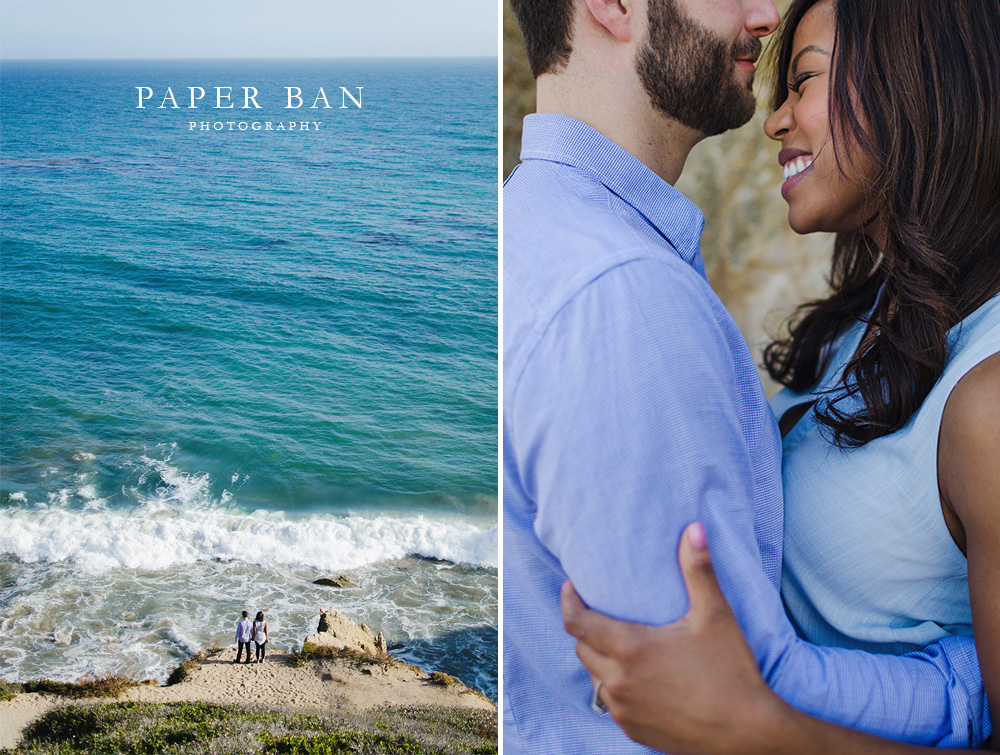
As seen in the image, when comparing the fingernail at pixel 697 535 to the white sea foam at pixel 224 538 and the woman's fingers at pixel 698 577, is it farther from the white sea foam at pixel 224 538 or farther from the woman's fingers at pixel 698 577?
Result: the white sea foam at pixel 224 538

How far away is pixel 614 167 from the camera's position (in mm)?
854

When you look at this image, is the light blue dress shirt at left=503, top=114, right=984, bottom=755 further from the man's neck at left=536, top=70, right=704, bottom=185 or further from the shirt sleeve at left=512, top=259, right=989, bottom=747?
the man's neck at left=536, top=70, right=704, bottom=185

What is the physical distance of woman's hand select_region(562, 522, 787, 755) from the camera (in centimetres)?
67

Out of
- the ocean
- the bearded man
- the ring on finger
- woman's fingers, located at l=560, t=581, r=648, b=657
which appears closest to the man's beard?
the bearded man

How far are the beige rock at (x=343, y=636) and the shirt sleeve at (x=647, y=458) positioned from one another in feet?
9.03

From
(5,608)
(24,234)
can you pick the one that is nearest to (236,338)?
(24,234)

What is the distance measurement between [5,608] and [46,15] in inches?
94.4

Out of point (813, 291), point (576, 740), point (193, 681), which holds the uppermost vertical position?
point (813, 291)

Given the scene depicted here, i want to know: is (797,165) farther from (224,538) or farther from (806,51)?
(224,538)

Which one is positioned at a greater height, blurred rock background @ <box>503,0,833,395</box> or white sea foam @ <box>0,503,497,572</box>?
blurred rock background @ <box>503,0,833,395</box>

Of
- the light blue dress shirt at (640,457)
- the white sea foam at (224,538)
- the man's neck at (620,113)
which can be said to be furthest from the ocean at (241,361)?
the light blue dress shirt at (640,457)

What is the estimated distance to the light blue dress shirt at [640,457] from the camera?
2.13ft

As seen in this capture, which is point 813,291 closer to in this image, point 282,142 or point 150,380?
point 282,142

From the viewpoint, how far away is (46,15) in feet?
8.96
